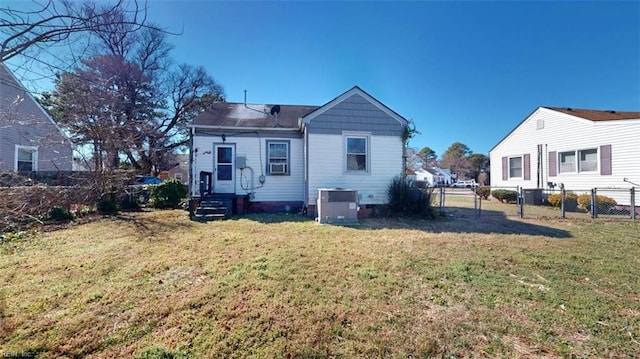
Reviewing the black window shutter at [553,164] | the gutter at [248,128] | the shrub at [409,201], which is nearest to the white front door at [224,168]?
the gutter at [248,128]

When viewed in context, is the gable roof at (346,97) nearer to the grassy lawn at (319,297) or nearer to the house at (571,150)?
the grassy lawn at (319,297)

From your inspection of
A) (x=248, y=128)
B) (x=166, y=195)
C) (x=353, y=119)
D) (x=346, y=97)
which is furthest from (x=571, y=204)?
(x=166, y=195)

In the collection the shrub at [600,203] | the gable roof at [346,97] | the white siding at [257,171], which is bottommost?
the shrub at [600,203]

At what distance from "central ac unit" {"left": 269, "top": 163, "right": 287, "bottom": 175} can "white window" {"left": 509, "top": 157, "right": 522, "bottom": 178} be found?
1395cm

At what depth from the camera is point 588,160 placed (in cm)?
1127

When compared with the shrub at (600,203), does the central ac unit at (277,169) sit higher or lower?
higher

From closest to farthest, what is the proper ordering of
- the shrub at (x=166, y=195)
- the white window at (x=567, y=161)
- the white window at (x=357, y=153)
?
the white window at (x=357, y=153)
the shrub at (x=166, y=195)
the white window at (x=567, y=161)

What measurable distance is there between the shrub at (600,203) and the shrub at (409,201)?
275 inches

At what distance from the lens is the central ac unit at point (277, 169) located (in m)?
10.2

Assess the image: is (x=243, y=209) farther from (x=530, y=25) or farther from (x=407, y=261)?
(x=530, y=25)

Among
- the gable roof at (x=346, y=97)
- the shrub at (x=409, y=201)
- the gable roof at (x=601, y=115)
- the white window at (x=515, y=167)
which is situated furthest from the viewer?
the white window at (x=515, y=167)

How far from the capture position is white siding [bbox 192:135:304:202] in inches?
396

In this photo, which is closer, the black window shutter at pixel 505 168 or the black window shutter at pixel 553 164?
the black window shutter at pixel 553 164

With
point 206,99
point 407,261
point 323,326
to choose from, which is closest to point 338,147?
point 407,261
